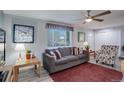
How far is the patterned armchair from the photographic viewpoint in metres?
3.87

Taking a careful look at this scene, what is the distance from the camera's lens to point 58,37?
4.62m

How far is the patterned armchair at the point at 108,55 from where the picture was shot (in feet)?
12.7

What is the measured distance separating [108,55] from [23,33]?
3805mm

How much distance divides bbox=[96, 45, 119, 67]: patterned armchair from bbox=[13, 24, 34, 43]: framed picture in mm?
3269

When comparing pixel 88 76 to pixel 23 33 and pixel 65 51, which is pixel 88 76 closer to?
pixel 65 51

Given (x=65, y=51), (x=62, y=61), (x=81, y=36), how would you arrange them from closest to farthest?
(x=62, y=61)
(x=65, y=51)
(x=81, y=36)

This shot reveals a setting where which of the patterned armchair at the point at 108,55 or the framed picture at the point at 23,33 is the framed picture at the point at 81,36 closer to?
the patterned armchair at the point at 108,55

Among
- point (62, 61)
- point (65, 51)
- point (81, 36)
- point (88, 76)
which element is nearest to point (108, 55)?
point (88, 76)

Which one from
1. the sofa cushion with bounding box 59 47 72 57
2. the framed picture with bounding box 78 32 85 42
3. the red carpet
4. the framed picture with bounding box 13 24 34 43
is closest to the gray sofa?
the sofa cushion with bounding box 59 47 72 57

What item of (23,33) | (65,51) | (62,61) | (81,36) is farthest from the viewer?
(81,36)

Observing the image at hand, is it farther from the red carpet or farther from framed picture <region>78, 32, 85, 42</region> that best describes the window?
the red carpet

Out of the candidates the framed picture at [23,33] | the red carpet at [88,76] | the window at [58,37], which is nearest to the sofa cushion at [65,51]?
the window at [58,37]
